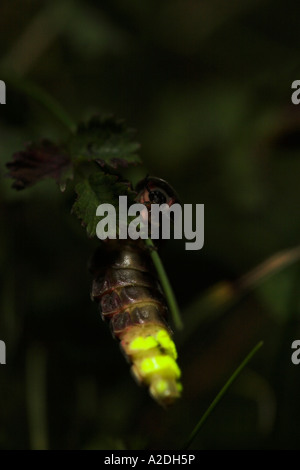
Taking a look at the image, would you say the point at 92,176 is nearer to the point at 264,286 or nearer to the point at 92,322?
the point at 92,322

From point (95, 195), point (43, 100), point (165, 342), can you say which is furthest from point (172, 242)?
point (165, 342)

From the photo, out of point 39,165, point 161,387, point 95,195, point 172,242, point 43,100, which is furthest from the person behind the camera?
point 172,242

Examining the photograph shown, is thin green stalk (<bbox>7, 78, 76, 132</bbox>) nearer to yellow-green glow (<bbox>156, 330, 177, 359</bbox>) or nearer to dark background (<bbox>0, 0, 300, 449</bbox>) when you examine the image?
dark background (<bbox>0, 0, 300, 449</bbox>)

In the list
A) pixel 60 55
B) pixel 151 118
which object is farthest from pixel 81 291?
pixel 60 55

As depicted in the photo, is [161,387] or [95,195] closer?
[161,387]

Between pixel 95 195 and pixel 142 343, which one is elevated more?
pixel 95 195

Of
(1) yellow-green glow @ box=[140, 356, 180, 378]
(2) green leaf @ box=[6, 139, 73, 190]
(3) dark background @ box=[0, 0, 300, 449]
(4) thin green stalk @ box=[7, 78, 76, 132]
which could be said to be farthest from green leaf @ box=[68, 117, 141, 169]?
(1) yellow-green glow @ box=[140, 356, 180, 378]

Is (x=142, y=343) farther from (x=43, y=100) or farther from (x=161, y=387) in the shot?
(x=43, y=100)
